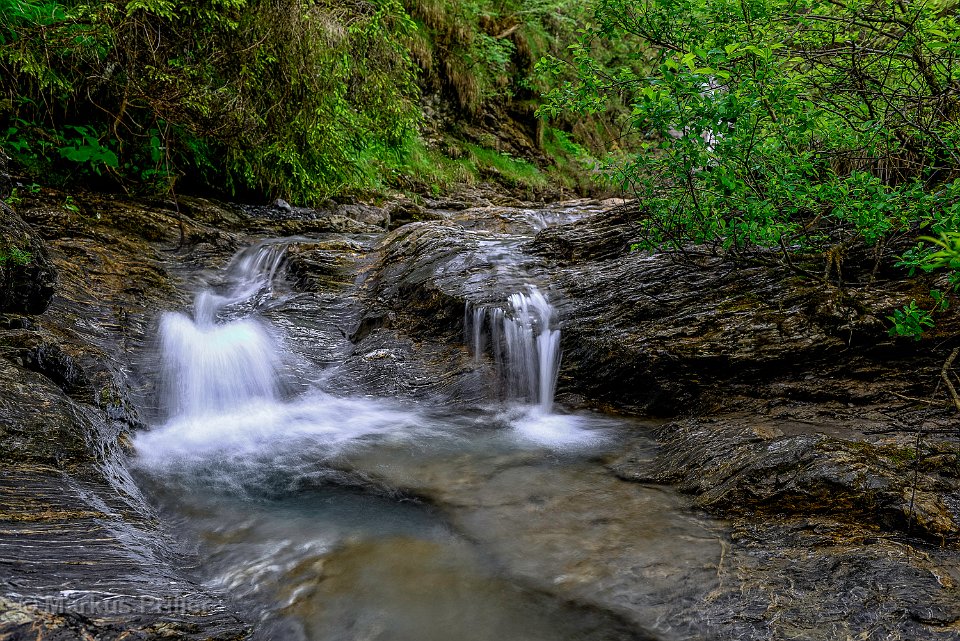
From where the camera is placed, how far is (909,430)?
3699 millimetres

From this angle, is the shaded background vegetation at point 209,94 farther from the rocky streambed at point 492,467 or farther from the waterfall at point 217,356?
the waterfall at point 217,356

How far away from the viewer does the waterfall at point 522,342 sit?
17.9ft

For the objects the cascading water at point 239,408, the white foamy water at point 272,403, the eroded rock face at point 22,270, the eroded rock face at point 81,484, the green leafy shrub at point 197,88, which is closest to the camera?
the eroded rock face at point 81,484

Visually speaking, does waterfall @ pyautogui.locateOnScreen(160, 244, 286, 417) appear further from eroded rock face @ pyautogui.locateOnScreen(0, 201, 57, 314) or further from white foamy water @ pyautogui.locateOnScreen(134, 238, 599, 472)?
eroded rock face @ pyautogui.locateOnScreen(0, 201, 57, 314)

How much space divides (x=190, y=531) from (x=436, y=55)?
14.5 m

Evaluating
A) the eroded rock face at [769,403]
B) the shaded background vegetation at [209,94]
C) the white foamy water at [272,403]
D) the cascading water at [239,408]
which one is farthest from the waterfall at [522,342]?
the shaded background vegetation at [209,94]

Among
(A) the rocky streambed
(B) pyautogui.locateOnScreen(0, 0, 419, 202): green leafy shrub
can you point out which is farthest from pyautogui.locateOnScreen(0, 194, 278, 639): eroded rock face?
(B) pyautogui.locateOnScreen(0, 0, 419, 202): green leafy shrub

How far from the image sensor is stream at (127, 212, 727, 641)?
2703 millimetres

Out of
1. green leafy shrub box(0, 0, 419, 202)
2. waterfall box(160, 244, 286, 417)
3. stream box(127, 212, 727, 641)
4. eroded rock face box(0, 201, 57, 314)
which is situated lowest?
→ stream box(127, 212, 727, 641)

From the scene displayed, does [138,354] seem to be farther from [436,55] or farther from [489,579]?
[436,55]

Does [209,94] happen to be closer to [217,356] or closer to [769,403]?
[217,356]

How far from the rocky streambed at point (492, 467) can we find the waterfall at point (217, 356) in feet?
0.54

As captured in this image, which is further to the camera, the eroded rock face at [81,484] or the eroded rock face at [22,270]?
the eroded rock face at [22,270]

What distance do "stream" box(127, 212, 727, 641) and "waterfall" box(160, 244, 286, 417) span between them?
21 mm
